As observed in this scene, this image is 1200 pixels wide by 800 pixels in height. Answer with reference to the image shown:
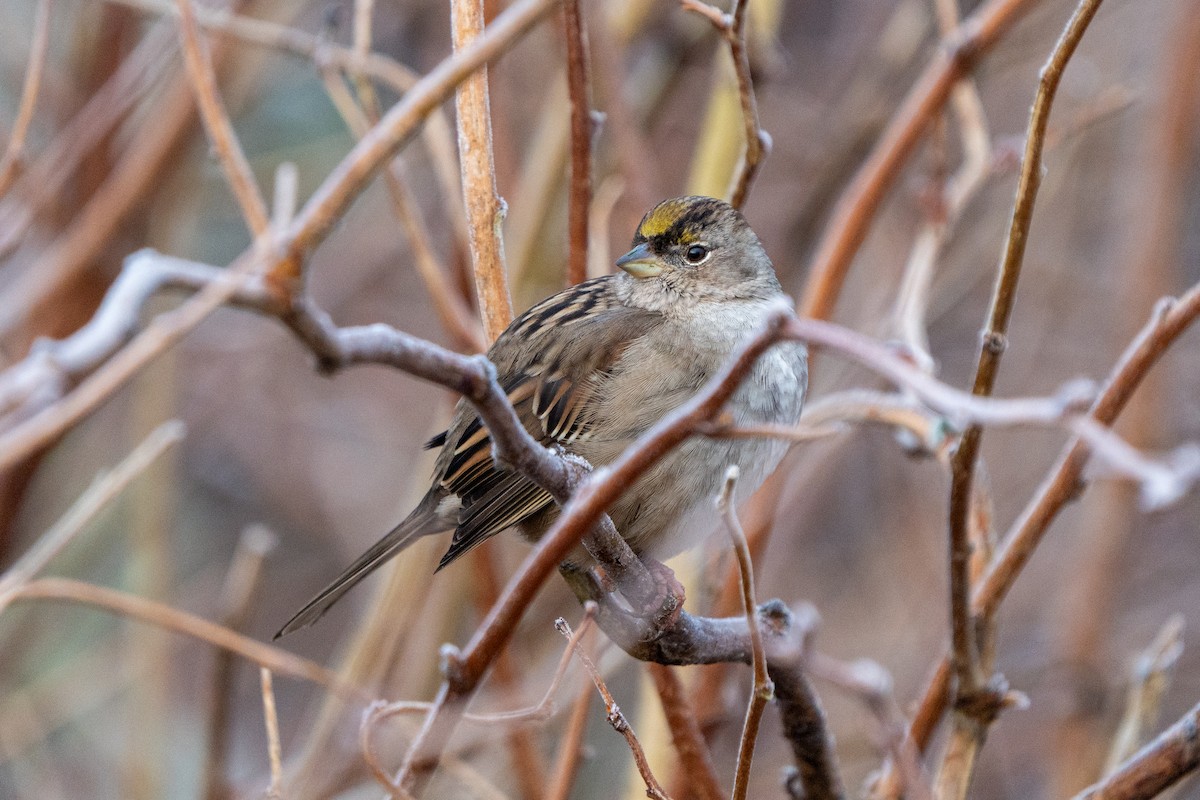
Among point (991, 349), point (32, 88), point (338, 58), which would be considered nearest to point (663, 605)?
point (991, 349)

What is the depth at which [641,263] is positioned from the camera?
2596mm

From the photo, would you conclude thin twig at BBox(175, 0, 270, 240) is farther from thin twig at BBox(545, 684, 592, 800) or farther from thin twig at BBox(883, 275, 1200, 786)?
thin twig at BBox(883, 275, 1200, 786)

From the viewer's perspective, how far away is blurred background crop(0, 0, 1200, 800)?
3.04 metres

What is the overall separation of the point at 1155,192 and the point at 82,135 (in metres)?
2.84

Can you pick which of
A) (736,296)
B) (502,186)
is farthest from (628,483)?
(502,186)

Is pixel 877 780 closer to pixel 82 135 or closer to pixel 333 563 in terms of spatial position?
pixel 82 135

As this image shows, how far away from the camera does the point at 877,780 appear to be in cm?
205

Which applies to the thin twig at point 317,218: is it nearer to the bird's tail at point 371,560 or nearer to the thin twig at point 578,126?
the thin twig at point 578,126

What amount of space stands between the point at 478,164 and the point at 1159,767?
1.20 metres

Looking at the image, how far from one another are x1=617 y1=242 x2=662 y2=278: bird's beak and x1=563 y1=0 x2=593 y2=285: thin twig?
0.93ft

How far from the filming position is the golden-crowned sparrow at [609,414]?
7.32 feet

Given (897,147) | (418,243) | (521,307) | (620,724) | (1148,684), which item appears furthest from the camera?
(521,307)

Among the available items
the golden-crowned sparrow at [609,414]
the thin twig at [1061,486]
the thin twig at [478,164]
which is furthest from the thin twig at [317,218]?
the golden-crowned sparrow at [609,414]

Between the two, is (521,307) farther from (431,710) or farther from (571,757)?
(431,710)
